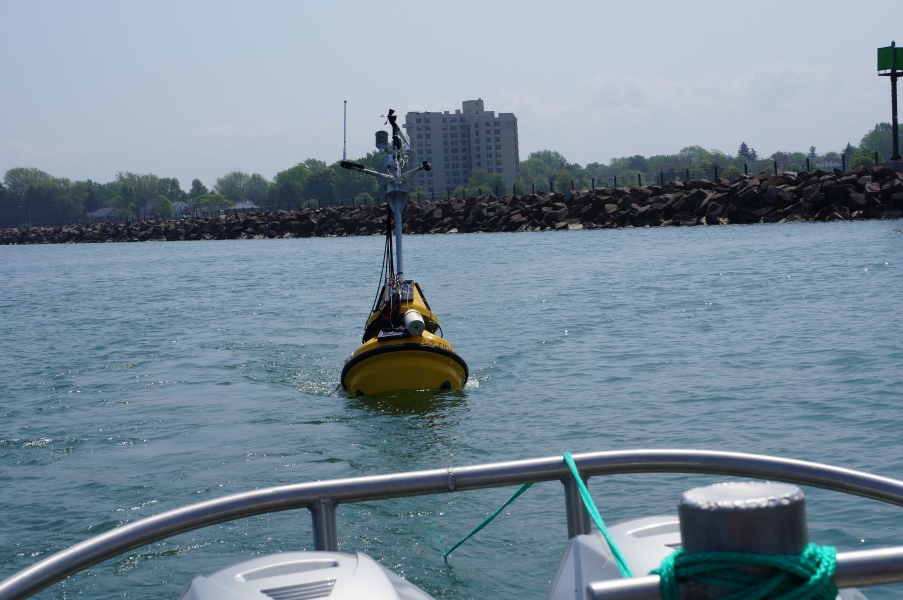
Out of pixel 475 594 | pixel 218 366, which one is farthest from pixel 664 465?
pixel 218 366

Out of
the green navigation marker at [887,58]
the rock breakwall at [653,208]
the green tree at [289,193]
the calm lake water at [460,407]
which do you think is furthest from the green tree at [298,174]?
the calm lake water at [460,407]

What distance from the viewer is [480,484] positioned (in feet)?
7.38

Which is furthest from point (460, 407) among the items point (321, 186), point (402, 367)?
point (321, 186)

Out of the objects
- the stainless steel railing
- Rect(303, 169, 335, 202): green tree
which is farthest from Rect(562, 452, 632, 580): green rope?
Rect(303, 169, 335, 202): green tree

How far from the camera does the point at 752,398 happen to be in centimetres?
1119

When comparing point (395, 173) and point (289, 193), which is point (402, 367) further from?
point (289, 193)

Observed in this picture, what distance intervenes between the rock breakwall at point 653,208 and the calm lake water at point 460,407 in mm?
15252

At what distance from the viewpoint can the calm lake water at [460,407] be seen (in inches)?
273

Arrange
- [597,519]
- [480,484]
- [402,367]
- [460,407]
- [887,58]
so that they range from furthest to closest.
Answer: [887,58], [460,407], [402,367], [480,484], [597,519]

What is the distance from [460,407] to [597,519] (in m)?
9.52

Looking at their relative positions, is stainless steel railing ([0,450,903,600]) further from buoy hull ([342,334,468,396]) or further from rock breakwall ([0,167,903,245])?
rock breakwall ([0,167,903,245])

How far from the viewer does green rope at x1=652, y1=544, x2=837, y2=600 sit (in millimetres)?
1090

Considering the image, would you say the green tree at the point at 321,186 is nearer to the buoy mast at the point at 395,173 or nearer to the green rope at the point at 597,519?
the buoy mast at the point at 395,173

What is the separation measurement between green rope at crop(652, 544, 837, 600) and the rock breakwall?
4309 cm
